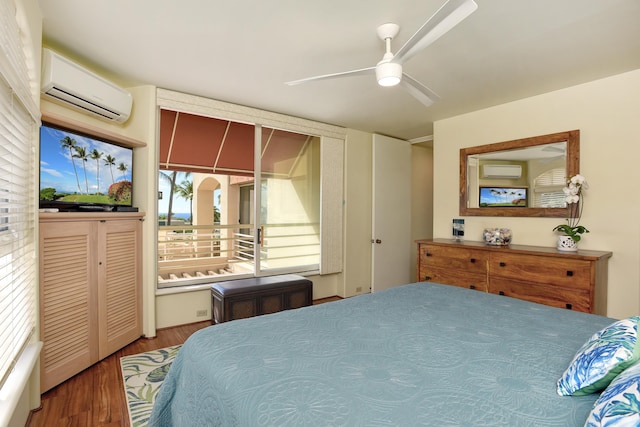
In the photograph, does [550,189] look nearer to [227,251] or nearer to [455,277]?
[455,277]

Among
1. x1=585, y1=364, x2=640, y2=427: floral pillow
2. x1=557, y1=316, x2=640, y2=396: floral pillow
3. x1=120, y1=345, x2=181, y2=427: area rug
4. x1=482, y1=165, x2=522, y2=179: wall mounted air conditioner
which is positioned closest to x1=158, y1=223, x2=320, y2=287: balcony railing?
x1=120, y1=345, x2=181, y2=427: area rug

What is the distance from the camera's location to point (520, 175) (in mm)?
3318

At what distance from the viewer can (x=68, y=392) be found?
212 cm

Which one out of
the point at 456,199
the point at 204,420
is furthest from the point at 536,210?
the point at 204,420

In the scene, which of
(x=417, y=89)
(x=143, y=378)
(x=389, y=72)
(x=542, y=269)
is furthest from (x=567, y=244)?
(x=143, y=378)

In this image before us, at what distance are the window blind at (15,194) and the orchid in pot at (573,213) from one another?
12.3 feet

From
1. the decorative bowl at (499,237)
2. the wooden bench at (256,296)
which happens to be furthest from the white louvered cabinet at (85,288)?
the decorative bowl at (499,237)

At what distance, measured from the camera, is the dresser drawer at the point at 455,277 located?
10.2ft

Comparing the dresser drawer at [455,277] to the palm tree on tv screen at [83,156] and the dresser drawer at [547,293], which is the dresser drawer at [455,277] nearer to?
the dresser drawer at [547,293]

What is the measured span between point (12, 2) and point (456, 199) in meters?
3.99

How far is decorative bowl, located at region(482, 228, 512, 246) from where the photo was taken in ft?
10.7

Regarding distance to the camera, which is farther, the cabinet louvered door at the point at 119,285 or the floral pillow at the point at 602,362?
the cabinet louvered door at the point at 119,285

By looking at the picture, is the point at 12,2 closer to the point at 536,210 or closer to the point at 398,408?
the point at 398,408

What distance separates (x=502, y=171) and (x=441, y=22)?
2.48m
